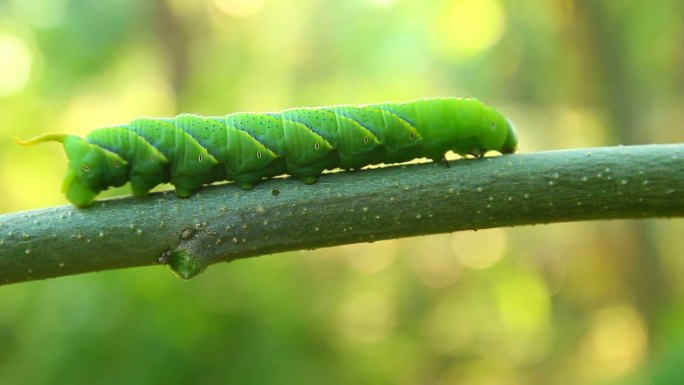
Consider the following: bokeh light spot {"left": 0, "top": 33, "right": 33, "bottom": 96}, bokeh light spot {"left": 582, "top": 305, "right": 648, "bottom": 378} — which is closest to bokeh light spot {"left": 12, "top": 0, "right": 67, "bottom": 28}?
bokeh light spot {"left": 0, "top": 33, "right": 33, "bottom": 96}

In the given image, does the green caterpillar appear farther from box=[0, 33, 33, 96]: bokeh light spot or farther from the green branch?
box=[0, 33, 33, 96]: bokeh light spot

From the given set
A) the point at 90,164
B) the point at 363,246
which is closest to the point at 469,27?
the point at 363,246

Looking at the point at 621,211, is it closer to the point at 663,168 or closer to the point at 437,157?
the point at 663,168

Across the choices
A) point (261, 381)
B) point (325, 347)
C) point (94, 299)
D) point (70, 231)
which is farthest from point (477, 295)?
point (70, 231)

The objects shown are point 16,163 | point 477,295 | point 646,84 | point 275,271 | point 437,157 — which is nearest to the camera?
point 437,157

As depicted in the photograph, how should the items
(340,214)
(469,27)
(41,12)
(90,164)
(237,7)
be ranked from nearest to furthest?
(340,214)
(90,164)
(469,27)
(41,12)
(237,7)

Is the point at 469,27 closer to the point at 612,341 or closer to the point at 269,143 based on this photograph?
the point at 612,341

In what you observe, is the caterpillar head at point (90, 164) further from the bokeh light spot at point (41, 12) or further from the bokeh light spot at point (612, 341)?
the bokeh light spot at point (41, 12)
